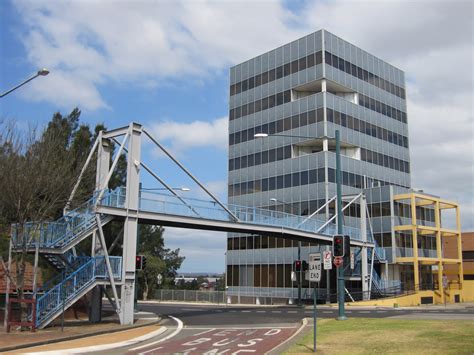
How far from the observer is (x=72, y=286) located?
22.7 m

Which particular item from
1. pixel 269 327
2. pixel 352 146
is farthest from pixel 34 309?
pixel 352 146

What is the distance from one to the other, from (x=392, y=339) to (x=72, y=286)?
1364 cm

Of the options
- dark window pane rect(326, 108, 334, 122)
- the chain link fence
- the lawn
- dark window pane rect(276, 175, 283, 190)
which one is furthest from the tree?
the lawn

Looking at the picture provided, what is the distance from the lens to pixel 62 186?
Result: 22.9 metres

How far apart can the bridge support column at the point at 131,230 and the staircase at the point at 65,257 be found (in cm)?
47

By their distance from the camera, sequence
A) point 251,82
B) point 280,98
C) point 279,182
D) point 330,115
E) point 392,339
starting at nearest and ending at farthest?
point 392,339 < point 330,115 < point 279,182 < point 280,98 < point 251,82

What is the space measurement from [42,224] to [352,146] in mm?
41533

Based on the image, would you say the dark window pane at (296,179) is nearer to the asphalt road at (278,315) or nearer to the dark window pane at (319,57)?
the dark window pane at (319,57)

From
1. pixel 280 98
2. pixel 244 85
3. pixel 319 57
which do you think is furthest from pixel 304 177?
pixel 244 85

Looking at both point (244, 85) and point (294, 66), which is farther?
→ point (244, 85)

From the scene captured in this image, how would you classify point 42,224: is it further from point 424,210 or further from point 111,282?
point 424,210

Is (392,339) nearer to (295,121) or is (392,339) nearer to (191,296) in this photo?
(295,121)

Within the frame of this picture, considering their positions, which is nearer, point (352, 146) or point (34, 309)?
point (34, 309)

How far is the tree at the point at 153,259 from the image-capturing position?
6656 centimetres
